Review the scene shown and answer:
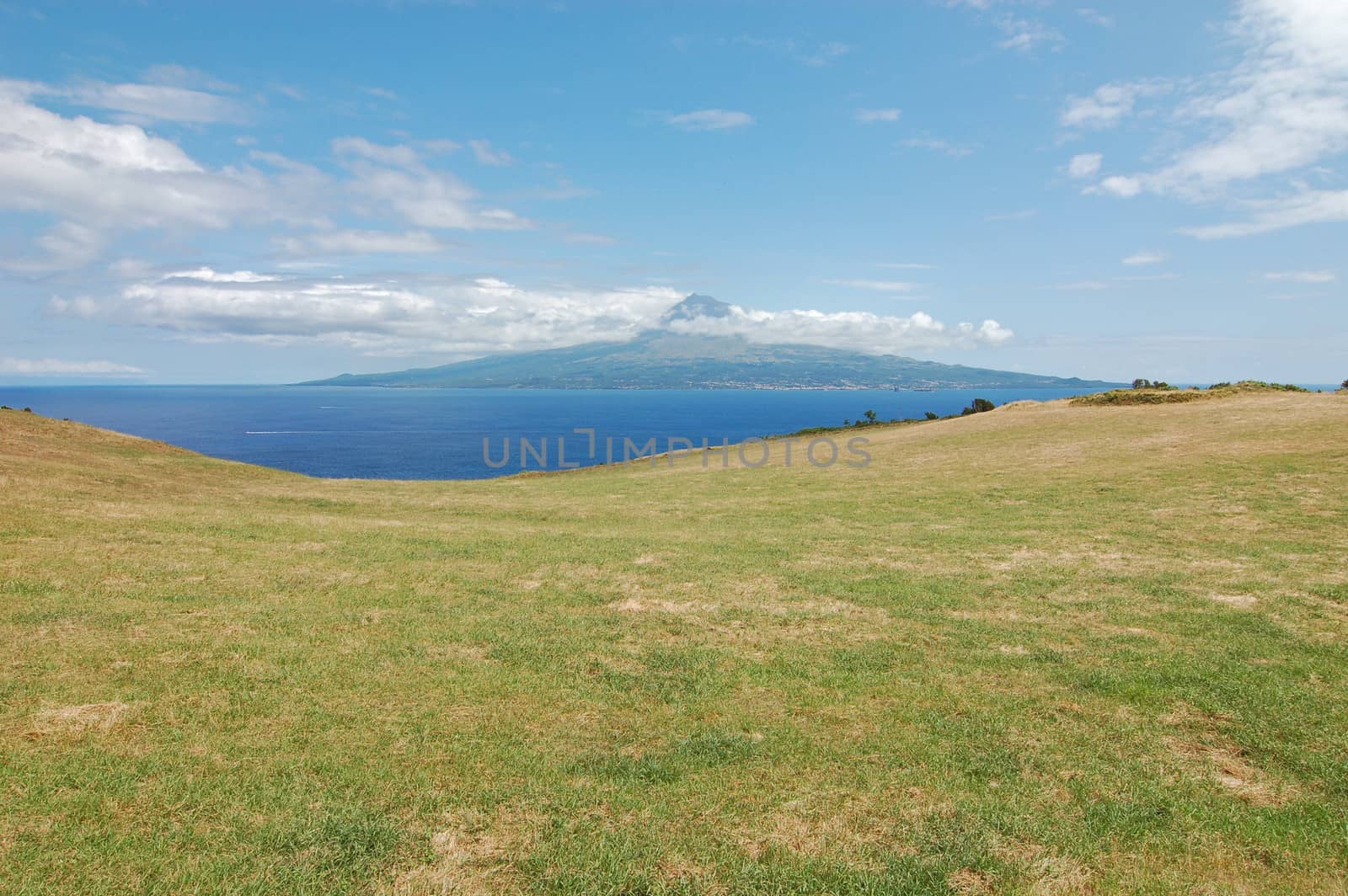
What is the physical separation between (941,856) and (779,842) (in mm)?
1342

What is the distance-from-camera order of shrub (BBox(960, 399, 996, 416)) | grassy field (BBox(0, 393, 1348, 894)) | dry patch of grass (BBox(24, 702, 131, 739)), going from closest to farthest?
grassy field (BBox(0, 393, 1348, 894))
dry patch of grass (BBox(24, 702, 131, 739))
shrub (BBox(960, 399, 996, 416))

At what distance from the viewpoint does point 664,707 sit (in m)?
8.69

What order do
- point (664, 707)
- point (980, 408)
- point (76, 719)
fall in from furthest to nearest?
point (980, 408) < point (664, 707) < point (76, 719)

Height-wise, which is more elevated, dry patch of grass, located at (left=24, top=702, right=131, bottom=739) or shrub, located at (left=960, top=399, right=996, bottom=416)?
shrub, located at (left=960, top=399, right=996, bottom=416)

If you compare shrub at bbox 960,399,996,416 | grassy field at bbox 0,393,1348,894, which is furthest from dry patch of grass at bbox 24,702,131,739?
shrub at bbox 960,399,996,416

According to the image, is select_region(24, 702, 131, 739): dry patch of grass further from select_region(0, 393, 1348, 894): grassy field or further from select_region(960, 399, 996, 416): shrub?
select_region(960, 399, 996, 416): shrub

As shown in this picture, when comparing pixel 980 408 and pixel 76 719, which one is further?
pixel 980 408

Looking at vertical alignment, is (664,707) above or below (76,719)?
below

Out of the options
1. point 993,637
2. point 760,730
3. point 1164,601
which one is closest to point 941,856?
point 760,730

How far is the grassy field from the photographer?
5770 millimetres

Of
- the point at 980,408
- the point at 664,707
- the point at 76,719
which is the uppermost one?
the point at 980,408

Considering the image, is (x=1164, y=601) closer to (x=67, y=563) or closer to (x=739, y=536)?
(x=739, y=536)

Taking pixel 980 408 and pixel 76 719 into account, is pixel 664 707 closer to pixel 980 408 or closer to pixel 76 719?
pixel 76 719

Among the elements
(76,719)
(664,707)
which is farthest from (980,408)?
(76,719)
